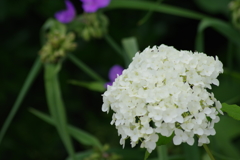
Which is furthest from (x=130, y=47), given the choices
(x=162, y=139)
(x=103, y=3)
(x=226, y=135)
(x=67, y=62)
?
(x=67, y=62)

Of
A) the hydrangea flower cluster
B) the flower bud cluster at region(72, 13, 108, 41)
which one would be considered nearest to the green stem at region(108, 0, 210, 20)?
the flower bud cluster at region(72, 13, 108, 41)

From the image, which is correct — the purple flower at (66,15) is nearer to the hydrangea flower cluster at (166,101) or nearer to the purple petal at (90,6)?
the purple petal at (90,6)

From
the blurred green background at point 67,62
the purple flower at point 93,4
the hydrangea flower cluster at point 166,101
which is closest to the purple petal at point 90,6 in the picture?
the purple flower at point 93,4

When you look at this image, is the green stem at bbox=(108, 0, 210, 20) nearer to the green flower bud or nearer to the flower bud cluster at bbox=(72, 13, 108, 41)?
the flower bud cluster at bbox=(72, 13, 108, 41)

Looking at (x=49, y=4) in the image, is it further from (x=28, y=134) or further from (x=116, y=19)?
(x=28, y=134)

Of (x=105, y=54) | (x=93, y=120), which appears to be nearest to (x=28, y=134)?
(x=93, y=120)

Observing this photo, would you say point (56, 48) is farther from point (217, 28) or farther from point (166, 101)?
point (166, 101)
